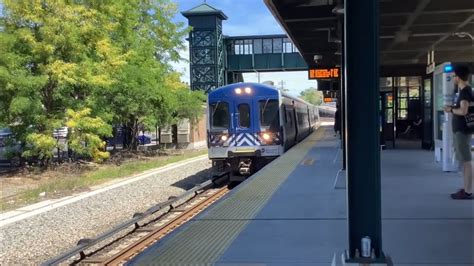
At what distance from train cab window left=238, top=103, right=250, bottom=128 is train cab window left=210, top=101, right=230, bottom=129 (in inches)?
17.7

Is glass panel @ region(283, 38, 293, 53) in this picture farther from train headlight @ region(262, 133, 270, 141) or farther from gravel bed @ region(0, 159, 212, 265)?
train headlight @ region(262, 133, 270, 141)

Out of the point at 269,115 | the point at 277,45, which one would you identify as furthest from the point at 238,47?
the point at 269,115

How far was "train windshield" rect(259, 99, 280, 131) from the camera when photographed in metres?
17.1

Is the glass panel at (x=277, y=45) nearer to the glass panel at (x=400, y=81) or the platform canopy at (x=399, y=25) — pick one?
the platform canopy at (x=399, y=25)

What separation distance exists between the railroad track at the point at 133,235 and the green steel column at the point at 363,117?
498 centimetres

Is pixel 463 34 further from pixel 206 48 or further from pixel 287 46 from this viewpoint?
pixel 206 48

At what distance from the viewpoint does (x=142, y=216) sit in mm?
11523

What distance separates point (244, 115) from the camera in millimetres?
17078

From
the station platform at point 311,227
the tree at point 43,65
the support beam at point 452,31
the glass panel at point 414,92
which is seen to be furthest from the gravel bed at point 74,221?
the support beam at point 452,31

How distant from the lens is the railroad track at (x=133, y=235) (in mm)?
8617

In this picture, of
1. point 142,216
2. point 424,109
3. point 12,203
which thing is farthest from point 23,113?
point 424,109

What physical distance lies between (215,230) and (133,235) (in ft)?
14.7

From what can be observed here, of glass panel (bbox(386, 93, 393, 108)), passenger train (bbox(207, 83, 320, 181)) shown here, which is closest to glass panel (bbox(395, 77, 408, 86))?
glass panel (bbox(386, 93, 393, 108))

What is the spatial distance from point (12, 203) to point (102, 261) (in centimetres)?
693
